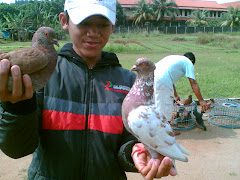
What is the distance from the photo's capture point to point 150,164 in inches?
72.6

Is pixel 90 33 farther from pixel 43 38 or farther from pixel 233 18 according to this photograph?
pixel 233 18

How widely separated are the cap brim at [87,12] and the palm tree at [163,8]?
56.5 m

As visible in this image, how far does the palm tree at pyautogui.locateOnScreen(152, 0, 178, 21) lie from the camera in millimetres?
54812

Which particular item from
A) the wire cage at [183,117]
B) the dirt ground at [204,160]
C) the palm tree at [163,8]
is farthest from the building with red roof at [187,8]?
the dirt ground at [204,160]

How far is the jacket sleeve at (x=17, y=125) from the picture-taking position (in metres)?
1.67

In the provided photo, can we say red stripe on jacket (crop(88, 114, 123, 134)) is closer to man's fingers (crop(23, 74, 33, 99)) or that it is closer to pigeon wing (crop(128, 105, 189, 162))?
pigeon wing (crop(128, 105, 189, 162))

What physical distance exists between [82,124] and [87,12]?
1.02 metres

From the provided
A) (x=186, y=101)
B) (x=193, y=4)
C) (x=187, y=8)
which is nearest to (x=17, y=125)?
(x=186, y=101)

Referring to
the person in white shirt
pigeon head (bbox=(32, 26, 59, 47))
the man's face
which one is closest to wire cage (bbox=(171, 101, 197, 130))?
the person in white shirt

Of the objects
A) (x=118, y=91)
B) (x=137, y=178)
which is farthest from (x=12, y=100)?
(x=137, y=178)

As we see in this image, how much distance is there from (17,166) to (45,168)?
8.78 ft

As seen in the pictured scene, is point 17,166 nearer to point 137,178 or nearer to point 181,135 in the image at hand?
point 137,178

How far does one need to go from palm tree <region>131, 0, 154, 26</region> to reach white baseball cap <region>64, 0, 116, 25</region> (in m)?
52.6

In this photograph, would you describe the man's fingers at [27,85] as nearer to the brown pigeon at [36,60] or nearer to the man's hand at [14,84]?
the man's hand at [14,84]
